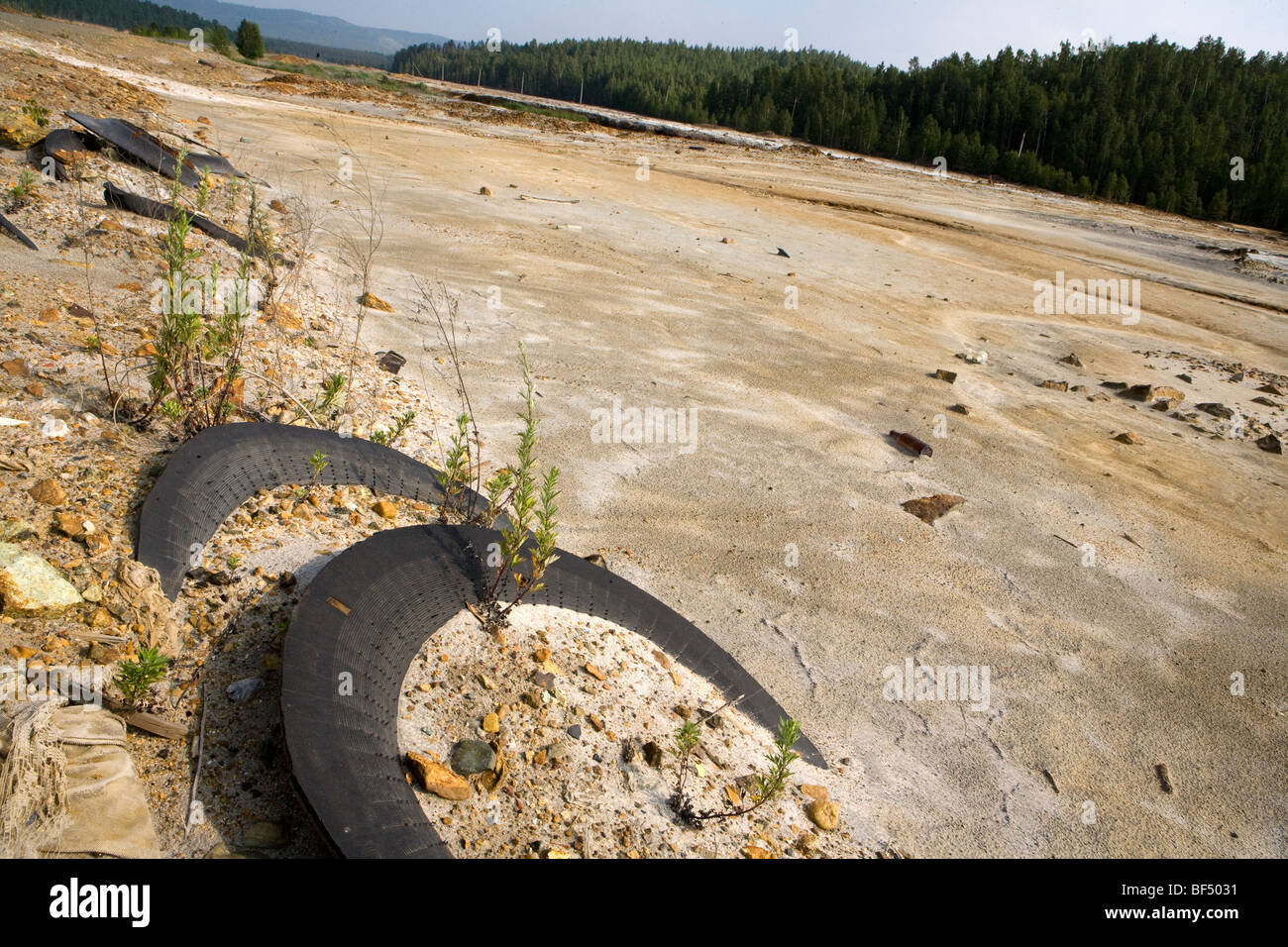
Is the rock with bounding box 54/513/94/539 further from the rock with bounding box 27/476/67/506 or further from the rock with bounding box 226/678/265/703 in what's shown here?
the rock with bounding box 226/678/265/703

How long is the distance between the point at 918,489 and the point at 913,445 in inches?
26.4

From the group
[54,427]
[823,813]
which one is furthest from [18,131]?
[823,813]

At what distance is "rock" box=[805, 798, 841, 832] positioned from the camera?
291 centimetres

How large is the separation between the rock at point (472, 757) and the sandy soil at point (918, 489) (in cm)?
160

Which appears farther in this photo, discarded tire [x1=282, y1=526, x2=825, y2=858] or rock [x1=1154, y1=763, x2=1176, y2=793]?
rock [x1=1154, y1=763, x2=1176, y2=793]

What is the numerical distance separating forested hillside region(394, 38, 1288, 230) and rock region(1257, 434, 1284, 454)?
1090 inches

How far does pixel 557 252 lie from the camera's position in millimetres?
10391

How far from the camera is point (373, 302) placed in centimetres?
703

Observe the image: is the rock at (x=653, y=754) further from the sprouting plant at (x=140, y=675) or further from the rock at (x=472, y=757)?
the sprouting plant at (x=140, y=675)

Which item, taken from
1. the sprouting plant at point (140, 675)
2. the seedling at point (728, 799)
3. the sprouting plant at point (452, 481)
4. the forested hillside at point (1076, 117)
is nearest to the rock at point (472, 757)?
the seedling at point (728, 799)

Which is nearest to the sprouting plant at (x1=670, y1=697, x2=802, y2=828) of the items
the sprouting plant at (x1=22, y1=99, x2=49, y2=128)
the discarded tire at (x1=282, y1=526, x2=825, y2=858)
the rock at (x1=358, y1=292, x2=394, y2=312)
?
the discarded tire at (x1=282, y1=526, x2=825, y2=858)

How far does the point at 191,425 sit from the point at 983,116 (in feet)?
149

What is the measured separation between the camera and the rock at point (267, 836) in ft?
6.75

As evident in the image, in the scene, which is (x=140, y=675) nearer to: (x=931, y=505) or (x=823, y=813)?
(x=823, y=813)
